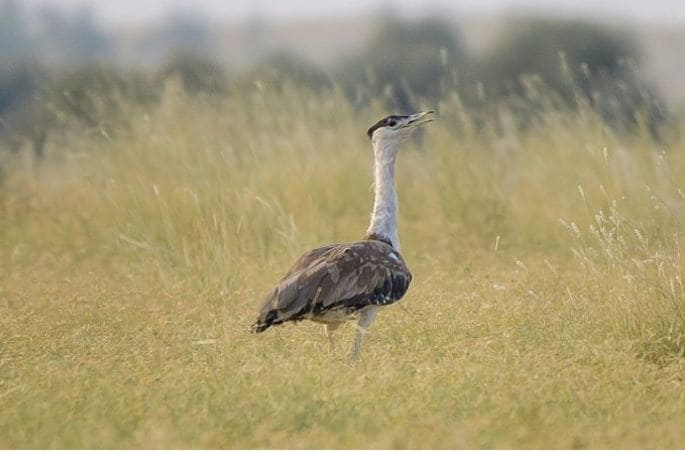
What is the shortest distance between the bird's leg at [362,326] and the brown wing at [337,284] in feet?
0.29

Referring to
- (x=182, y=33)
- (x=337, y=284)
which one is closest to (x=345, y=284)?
(x=337, y=284)

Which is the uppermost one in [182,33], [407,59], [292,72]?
[292,72]

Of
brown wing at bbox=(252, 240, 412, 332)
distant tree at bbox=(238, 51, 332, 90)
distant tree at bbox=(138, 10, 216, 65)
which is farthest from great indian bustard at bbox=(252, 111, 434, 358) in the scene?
distant tree at bbox=(138, 10, 216, 65)

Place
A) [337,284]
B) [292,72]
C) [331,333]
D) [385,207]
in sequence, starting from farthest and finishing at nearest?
[292,72]
[385,207]
[331,333]
[337,284]

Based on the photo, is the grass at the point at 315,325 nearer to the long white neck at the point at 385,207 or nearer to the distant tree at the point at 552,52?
the long white neck at the point at 385,207

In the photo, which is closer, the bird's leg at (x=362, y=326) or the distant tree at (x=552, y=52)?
the bird's leg at (x=362, y=326)

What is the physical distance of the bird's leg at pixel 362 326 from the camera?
5.72m

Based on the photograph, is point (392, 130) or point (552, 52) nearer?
point (392, 130)

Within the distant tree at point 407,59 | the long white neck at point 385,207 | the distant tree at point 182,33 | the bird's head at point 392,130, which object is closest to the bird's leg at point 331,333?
the long white neck at point 385,207

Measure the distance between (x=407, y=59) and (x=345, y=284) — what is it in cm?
1596

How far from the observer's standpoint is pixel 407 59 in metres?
21.3

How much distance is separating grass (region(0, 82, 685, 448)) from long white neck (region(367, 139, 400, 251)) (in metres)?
0.47

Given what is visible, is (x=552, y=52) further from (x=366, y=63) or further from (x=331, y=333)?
(x=331, y=333)

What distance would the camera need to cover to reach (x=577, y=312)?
6.15 m
